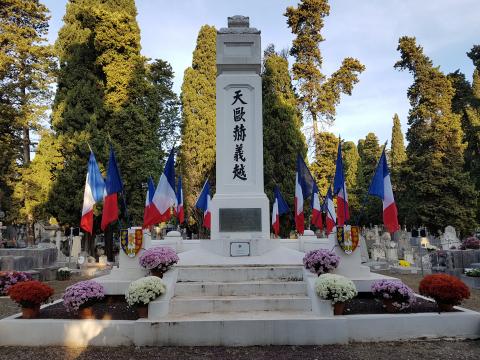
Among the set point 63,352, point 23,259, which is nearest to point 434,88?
Result: point 23,259

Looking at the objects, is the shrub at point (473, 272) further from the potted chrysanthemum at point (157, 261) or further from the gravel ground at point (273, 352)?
the potted chrysanthemum at point (157, 261)

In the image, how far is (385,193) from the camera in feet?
32.4

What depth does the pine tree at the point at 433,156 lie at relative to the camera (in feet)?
106

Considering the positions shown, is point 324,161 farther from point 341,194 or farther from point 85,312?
point 85,312

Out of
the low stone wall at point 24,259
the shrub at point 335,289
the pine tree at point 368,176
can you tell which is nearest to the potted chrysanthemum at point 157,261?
the shrub at point 335,289

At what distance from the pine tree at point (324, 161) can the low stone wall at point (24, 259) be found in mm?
19465

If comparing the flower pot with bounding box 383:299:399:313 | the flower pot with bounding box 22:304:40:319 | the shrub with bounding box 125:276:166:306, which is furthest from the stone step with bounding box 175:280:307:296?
the flower pot with bounding box 22:304:40:319

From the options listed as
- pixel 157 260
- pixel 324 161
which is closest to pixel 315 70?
pixel 324 161

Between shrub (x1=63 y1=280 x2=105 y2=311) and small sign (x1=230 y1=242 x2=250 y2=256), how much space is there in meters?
4.33

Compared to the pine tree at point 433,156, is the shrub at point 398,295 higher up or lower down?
lower down

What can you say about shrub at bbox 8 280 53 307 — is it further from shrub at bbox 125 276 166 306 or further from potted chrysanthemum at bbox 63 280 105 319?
shrub at bbox 125 276 166 306

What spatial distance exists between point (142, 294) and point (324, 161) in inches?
1013

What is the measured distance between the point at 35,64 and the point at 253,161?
21.6 m

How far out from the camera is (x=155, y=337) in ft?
24.0
